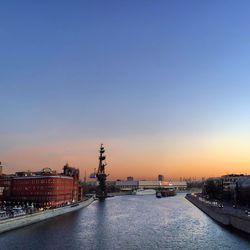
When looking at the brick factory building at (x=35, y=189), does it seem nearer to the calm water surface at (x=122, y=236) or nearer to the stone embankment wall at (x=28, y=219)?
the stone embankment wall at (x=28, y=219)

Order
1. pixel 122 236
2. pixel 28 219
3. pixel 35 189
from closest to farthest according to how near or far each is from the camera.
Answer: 1. pixel 122 236
2. pixel 28 219
3. pixel 35 189

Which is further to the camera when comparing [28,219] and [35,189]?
[35,189]

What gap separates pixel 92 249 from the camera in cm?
5394

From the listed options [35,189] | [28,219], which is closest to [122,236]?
[28,219]

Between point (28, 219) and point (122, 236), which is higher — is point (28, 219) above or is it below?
above

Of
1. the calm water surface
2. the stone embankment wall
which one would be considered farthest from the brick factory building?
the calm water surface

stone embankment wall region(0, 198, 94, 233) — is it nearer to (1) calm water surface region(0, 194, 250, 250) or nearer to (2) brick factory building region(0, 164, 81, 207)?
(1) calm water surface region(0, 194, 250, 250)

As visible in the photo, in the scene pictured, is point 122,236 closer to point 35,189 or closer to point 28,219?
point 28,219

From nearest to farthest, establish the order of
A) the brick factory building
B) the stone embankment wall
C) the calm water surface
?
1. the calm water surface
2. the stone embankment wall
3. the brick factory building

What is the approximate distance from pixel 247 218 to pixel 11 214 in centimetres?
4361

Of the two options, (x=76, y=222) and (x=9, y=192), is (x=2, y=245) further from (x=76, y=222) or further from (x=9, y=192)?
(x=9, y=192)

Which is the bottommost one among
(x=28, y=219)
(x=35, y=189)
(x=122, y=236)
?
(x=122, y=236)

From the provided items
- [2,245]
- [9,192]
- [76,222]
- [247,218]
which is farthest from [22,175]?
[247,218]

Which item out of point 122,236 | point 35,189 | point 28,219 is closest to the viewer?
point 122,236
